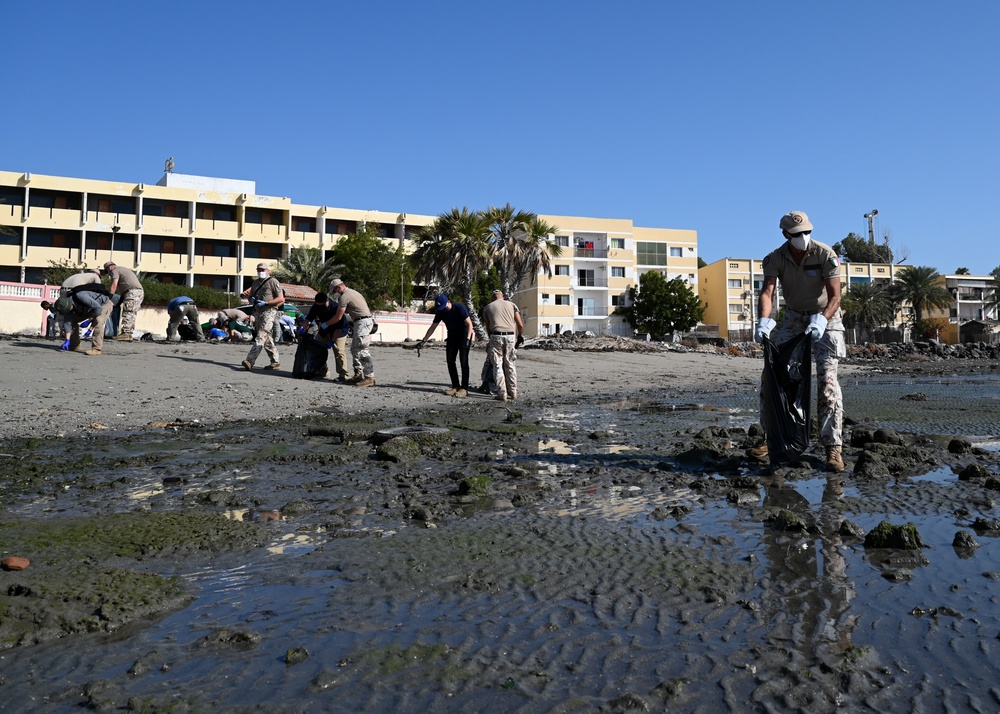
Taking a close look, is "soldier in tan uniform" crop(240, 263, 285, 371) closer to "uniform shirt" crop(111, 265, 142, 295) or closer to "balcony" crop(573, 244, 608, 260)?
"uniform shirt" crop(111, 265, 142, 295)

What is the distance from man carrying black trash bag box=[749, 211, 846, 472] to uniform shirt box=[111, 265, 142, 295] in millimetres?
12900

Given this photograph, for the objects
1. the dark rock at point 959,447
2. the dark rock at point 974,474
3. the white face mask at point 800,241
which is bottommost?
the dark rock at point 974,474

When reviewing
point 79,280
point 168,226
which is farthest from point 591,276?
point 79,280

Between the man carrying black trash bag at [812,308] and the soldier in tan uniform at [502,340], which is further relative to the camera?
the soldier in tan uniform at [502,340]

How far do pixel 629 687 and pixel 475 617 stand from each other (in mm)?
670

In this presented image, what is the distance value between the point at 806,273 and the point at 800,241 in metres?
0.28

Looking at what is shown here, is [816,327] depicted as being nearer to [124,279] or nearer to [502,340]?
[502,340]

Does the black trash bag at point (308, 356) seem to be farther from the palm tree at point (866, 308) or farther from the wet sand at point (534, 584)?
the palm tree at point (866, 308)

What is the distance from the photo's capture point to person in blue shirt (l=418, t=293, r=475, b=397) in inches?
498

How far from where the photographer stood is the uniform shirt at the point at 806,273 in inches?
226

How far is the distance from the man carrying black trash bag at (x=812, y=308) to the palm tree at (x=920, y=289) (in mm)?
80245

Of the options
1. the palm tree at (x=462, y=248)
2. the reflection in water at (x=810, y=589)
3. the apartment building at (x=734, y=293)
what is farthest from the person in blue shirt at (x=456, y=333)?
the apartment building at (x=734, y=293)

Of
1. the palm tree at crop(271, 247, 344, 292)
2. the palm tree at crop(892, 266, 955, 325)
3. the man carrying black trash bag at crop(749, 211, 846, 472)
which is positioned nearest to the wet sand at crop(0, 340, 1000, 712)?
the man carrying black trash bag at crop(749, 211, 846, 472)

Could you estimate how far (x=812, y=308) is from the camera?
5.85m
